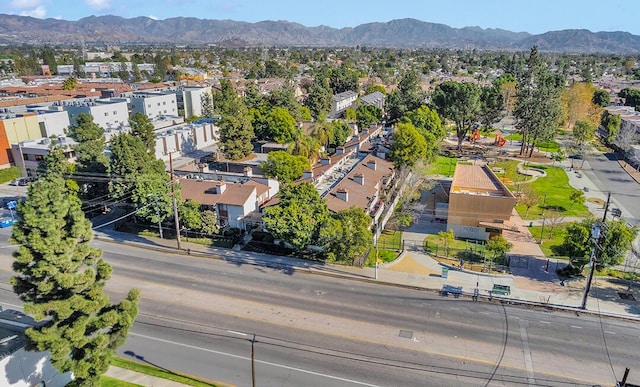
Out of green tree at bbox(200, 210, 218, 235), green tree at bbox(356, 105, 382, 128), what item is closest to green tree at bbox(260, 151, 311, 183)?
green tree at bbox(200, 210, 218, 235)

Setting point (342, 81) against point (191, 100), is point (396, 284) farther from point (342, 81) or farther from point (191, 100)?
point (342, 81)

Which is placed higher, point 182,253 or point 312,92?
point 312,92

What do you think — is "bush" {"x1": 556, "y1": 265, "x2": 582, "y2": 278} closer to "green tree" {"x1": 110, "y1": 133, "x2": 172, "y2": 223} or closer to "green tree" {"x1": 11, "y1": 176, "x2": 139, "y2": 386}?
"green tree" {"x1": 11, "y1": 176, "x2": 139, "y2": 386}

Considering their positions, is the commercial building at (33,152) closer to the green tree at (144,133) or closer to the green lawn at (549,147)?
the green tree at (144,133)

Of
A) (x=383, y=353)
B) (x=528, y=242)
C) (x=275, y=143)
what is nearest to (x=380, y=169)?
(x=528, y=242)

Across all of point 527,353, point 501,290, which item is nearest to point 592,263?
point 501,290

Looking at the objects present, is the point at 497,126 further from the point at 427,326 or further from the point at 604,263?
the point at 427,326

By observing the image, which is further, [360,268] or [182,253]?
[182,253]
